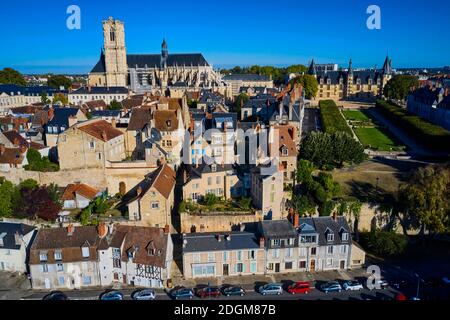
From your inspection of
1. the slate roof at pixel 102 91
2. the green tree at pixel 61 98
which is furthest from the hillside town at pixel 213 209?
the slate roof at pixel 102 91

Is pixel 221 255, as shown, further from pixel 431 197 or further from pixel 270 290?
pixel 431 197

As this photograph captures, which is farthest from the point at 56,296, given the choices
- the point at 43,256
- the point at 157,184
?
the point at 157,184

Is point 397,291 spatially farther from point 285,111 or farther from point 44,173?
point 44,173

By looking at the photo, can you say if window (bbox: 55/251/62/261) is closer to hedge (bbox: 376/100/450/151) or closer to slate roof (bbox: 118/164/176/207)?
slate roof (bbox: 118/164/176/207)

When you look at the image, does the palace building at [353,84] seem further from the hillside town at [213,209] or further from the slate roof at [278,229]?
the slate roof at [278,229]

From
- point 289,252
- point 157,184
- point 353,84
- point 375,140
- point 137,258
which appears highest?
point 353,84

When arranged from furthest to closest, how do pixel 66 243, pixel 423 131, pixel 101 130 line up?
pixel 423 131, pixel 101 130, pixel 66 243

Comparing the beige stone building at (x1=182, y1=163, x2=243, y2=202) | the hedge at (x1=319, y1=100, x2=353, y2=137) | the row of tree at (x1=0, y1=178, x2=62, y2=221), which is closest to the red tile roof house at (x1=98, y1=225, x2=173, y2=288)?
the beige stone building at (x1=182, y1=163, x2=243, y2=202)
